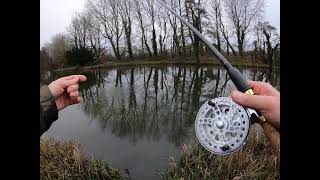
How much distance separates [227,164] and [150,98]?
61cm

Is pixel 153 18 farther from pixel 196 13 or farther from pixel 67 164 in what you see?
pixel 67 164

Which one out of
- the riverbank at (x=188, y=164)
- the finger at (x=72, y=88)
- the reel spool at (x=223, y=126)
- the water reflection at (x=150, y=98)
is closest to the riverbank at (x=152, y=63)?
the water reflection at (x=150, y=98)

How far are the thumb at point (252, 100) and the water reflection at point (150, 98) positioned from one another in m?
0.22

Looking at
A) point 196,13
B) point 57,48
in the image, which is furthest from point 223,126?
point 57,48

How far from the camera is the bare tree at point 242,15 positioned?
2.80 meters

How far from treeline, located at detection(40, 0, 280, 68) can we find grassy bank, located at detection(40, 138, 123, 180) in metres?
0.50

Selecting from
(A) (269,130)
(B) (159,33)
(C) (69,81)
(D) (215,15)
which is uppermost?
(D) (215,15)

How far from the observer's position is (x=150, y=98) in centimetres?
280

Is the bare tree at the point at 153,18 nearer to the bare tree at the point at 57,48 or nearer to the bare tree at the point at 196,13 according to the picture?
the bare tree at the point at 196,13

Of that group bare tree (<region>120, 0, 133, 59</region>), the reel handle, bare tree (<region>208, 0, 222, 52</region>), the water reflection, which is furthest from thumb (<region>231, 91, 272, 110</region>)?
bare tree (<region>120, 0, 133, 59</region>)
